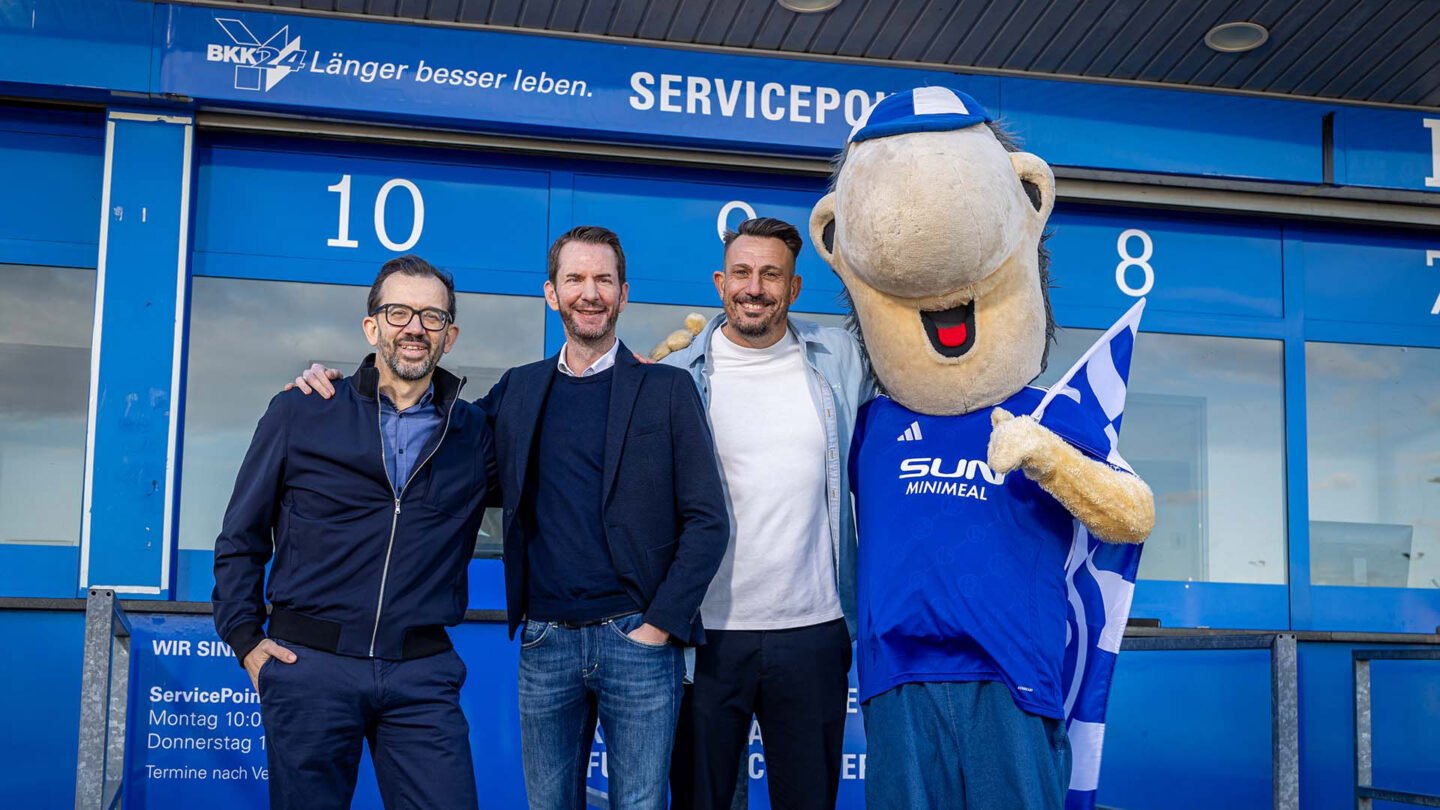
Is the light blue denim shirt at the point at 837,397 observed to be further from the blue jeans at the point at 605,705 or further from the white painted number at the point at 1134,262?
the white painted number at the point at 1134,262

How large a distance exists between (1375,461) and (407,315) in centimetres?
517

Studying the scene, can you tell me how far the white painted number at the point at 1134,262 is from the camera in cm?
654

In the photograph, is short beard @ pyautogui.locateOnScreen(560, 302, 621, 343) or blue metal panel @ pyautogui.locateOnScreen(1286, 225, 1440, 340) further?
blue metal panel @ pyautogui.locateOnScreen(1286, 225, 1440, 340)

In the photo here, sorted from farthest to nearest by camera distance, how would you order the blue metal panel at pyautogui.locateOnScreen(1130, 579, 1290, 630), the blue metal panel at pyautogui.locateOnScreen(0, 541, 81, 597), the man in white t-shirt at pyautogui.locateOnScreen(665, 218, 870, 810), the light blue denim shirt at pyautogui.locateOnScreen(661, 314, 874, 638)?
the blue metal panel at pyautogui.locateOnScreen(1130, 579, 1290, 630), the blue metal panel at pyautogui.locateOnScreen(0, 541, 81, 597), the light blue denim shirt at pyautogui.locateOnScreen(661, 314, 874, 638), the man in white t-shirt at pyautogui.locateOnScreen(665, 218, 870, 810)

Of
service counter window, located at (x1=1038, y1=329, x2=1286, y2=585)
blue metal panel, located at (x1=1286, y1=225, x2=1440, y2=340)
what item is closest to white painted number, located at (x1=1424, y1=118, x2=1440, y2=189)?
blue metal panel, located at (x1=1286, y1=225, x2=1440, y2=340)

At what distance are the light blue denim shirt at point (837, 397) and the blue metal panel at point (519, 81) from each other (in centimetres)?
234

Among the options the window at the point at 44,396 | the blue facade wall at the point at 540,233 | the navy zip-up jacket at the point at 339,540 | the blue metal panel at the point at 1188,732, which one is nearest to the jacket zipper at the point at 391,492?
the navy zip-up jacket at the point at 339,540

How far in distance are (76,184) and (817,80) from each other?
3062 mm

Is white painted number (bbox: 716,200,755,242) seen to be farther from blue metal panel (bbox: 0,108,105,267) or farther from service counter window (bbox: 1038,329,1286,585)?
blue metal panel (bbox: 0,108,105,267)

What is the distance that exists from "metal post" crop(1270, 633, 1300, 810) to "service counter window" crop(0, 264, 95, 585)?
439cm

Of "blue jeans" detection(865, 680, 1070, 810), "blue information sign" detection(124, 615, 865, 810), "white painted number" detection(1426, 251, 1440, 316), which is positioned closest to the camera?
"blue jeans" detection(865, 680, 1070, 810)

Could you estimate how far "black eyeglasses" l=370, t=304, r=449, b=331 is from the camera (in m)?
3.30

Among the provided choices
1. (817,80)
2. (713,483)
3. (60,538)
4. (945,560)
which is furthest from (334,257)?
(945,560)

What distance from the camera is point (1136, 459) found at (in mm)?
6543
